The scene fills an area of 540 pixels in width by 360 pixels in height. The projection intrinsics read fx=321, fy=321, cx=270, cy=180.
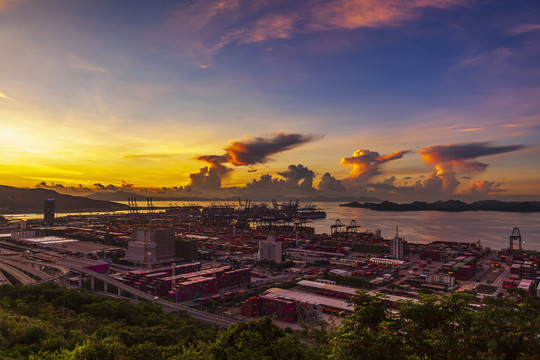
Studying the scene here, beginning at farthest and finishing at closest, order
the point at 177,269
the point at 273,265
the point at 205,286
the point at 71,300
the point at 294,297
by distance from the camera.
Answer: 1. the point at 273,265
2. the point at 177,269
3. the point at 205,286
4. the point at 294,297
5. the point at 71,300

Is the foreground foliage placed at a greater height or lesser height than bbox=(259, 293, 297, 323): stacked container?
greater

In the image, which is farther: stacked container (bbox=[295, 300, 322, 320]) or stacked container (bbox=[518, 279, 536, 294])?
stacked container (bbox=[518, 279, 536, 294])

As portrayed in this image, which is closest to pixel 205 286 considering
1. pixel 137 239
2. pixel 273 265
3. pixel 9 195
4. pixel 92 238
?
pixel 273 265

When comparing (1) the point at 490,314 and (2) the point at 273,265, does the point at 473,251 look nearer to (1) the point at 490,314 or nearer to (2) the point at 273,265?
(2) the point at 273,265

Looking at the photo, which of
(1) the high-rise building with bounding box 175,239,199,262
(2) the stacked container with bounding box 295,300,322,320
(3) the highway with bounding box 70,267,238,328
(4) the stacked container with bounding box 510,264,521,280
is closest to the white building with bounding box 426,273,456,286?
(4) the stacked container with bounding box 510,264,521,280

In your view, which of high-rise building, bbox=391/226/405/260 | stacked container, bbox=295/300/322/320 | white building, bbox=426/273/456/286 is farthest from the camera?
high-rise building, bbox=391/226/405/260

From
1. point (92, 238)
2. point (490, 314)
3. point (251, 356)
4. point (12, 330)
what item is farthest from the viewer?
point (92, 238)

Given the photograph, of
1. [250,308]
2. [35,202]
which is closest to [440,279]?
[250,308]

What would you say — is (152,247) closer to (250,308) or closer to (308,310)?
(250,308)

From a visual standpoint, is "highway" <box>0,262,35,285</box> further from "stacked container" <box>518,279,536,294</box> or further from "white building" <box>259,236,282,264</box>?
"stacked container" <box>518,279,536,294</box>
